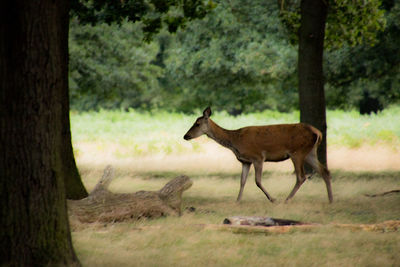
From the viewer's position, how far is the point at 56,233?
20.8 ft

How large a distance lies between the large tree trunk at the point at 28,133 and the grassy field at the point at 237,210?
96 centimetres

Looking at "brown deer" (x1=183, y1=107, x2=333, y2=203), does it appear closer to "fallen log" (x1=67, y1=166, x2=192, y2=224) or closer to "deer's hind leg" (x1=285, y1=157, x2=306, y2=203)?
"deer's hind leg" (x1=285, y1=157, x2=306, y2=203)

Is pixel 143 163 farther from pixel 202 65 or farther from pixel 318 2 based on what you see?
pixel 202 65

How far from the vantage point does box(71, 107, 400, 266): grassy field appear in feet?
24.0

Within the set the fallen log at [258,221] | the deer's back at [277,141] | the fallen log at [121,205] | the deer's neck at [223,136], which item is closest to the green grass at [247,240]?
the fallen log at [121,205]


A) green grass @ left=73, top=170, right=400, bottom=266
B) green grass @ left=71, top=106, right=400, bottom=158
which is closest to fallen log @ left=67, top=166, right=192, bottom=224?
green grass @ left=73, top=170, right=400, bottom=266

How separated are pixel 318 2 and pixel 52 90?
10427mm

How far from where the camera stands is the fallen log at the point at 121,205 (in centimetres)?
945

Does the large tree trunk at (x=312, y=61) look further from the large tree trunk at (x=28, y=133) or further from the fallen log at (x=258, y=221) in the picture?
the large tree trunk at (x=28, y=133)

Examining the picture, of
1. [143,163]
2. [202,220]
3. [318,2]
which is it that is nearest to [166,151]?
[143,163]

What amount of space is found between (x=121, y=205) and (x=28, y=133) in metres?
3.75

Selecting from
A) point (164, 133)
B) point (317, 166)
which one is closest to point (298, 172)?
point (317, 166)

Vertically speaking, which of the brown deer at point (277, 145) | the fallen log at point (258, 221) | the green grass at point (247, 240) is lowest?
the green grass at point (247, 240)

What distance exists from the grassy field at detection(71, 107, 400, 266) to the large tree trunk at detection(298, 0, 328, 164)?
1.55 metres
